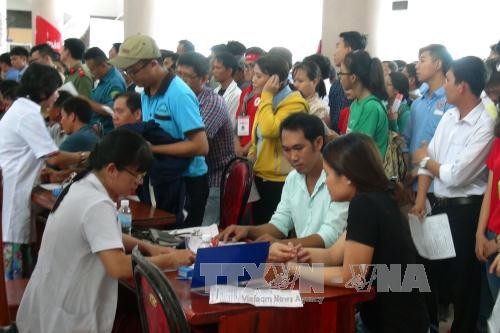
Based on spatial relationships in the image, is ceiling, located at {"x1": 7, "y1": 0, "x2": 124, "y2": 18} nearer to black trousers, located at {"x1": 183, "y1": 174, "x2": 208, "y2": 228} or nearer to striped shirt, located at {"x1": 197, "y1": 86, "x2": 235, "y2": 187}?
striped shirt, located at {"x1": 197, "y1": 86, "x2": 235, "y2": 187}

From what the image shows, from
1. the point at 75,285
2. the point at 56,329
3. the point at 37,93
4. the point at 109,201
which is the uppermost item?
the point at 37,93

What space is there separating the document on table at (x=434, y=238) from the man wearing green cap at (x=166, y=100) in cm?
128

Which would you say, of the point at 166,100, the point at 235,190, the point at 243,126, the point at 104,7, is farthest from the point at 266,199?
the point at 104,7

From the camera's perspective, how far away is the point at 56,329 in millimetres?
2018

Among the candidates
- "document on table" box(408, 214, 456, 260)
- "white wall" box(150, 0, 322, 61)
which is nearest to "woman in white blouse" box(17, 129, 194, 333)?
"document on table" box(408, 214, 456, 260)

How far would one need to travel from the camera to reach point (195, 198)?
10.9 feet

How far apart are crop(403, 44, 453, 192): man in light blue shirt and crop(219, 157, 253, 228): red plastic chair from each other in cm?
93

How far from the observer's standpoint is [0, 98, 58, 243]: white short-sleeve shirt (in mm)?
3184

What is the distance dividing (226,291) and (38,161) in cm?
177

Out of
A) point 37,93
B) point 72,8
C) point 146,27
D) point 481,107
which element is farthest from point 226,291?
point 72,8

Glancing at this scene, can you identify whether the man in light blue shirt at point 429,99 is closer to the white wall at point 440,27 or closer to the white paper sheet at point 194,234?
the white paper sheet at point 194,234

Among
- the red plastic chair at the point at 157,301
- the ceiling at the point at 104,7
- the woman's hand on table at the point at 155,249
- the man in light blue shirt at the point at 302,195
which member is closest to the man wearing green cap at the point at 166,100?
the man in light blue shirt at the point at 302,195

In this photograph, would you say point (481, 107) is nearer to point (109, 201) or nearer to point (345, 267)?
point (345, 267)

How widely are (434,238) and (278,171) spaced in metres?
1.38
